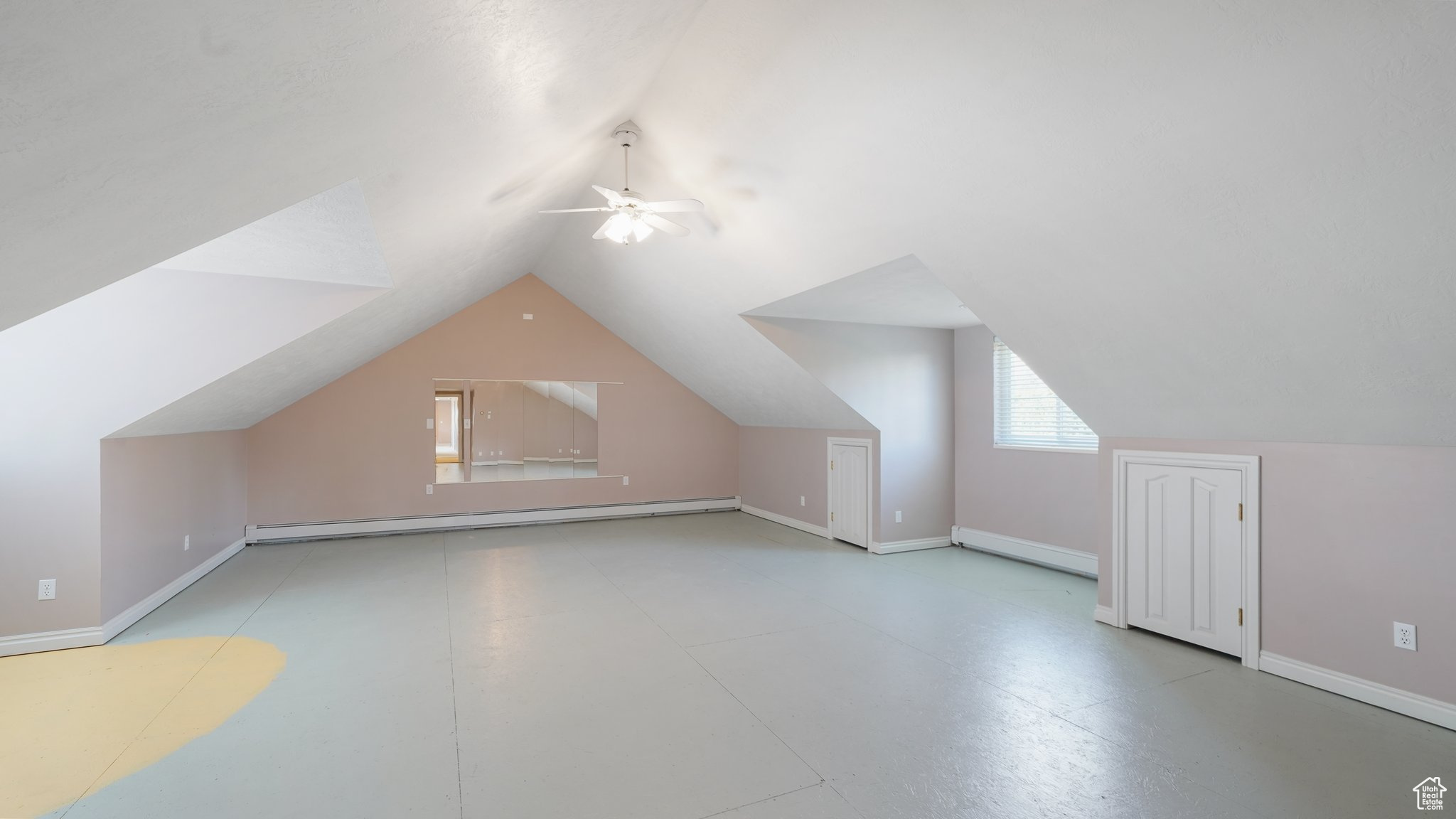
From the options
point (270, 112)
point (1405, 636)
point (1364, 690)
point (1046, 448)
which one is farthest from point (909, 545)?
point (270, 112)

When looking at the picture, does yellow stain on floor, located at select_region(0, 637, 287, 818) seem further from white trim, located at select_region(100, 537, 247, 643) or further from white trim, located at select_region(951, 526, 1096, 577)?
white trim, located at select_region(951, 526, 1096, 577)

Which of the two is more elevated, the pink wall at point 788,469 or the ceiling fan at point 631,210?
the ceiling fan at point 631,210

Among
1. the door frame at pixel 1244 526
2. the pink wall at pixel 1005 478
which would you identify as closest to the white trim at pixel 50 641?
the door frame at pixel 1244 526

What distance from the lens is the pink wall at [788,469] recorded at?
25.1ft

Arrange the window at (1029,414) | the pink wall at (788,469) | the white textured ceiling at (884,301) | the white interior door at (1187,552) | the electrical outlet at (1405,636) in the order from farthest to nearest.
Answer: the pink wall at (788,469)
the window at (1029,414)
the white textured ceiling at (884,301)
the white interior door at (1187,552)
the electrical outlet at (1405,636)

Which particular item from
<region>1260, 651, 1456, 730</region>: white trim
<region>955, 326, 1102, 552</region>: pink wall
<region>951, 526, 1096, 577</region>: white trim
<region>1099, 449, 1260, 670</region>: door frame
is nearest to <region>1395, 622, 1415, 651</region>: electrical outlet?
<region>1260, 651, 1456, 730</region>: white trim

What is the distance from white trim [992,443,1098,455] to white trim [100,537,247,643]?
7219mm

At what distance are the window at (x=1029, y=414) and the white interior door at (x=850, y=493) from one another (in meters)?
1.40

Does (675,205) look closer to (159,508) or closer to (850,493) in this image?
(850,493)

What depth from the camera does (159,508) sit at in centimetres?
495

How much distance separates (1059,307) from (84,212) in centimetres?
421

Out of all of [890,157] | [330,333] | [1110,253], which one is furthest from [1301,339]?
[330,333]

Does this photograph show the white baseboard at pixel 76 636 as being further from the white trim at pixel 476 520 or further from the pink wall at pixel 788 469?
the pink wall at pixel 788 469

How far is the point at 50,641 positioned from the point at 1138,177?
653 cm
